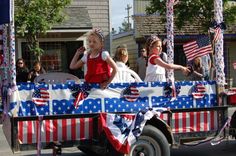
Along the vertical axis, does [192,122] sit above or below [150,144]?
above

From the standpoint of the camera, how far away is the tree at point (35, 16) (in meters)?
15.6

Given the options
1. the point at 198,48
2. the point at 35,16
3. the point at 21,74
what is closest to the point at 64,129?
the point at 198,48

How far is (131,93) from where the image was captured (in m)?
6.64

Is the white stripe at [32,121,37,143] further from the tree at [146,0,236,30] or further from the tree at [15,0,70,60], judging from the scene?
the tree at [146,0,236,30]

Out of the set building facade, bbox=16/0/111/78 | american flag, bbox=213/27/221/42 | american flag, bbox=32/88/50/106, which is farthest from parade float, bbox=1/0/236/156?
building facade, bbox=16/0/111/78

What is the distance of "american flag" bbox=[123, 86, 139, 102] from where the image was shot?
6.62 m

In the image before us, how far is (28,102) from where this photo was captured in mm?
6227

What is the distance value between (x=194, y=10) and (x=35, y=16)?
608cm

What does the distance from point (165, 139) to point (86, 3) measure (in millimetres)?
13680

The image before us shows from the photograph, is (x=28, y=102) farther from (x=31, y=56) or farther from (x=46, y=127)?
(x=31, y=56)

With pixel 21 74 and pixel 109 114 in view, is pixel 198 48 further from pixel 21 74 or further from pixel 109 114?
pixel 21 74

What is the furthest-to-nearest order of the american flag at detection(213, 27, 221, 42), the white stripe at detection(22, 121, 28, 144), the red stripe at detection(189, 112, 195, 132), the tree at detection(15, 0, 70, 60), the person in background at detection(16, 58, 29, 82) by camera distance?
the tree at detection(15, 0, 70, 60) < the person in background at detection(16, 58, 29, 82) < the american flag at detection(213, 27, 221, 42) < the red stripe at detection(189, 112, 195, 132) < the white stripe at detection(22, 121, 28, 144)

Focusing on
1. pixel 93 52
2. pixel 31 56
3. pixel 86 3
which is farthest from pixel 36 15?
pixel 93 52

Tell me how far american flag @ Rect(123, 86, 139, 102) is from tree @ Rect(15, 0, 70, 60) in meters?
9.63
